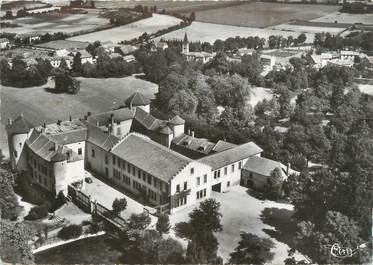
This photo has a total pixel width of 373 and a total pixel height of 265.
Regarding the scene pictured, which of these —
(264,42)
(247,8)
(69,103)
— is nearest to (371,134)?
(69,103)

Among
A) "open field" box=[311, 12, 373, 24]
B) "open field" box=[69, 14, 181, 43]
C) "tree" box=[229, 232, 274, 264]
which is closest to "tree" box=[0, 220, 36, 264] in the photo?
"tree" box=[229, 232, 274, 264]

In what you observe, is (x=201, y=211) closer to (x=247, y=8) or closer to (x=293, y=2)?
(x=247, y=8)

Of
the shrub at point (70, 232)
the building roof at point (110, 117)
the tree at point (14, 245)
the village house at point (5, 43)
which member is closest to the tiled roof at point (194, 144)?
the building roof at point (110, 117)

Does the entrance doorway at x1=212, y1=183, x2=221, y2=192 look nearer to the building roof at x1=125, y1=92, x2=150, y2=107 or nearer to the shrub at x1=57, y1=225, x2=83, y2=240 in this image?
the shrub at x1=57, y1=225, x2=83, y2=240

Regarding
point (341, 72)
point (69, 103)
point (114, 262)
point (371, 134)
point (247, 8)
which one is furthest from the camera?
point (247, 8)

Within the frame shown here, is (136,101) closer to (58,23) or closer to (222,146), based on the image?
(222,146)

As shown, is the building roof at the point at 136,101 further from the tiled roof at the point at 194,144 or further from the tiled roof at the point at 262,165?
the tiled roof at the point at 262,165

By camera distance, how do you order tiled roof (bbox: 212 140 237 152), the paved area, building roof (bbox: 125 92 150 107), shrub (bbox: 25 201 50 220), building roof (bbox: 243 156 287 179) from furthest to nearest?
building roof (bbox: 125 92 150 107)
tiled roof (bbox: 212 140 237 152)
building roof (bbox: 243 156 287 179)
the paved area
shrub (bbox: 25 201 50 220)
